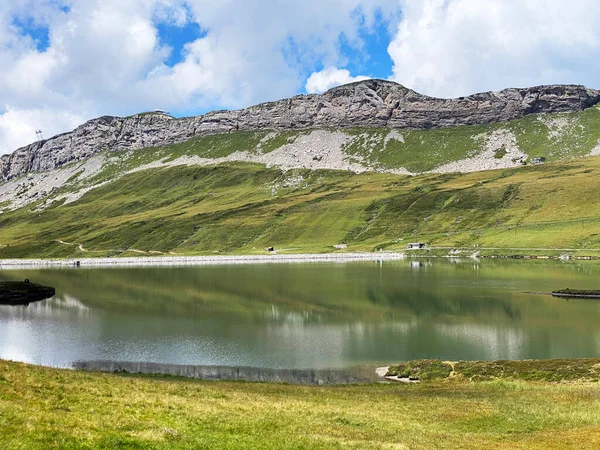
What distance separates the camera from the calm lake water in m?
63.9

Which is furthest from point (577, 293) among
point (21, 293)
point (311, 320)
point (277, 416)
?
point (21, 293)

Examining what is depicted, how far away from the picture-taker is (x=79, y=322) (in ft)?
286

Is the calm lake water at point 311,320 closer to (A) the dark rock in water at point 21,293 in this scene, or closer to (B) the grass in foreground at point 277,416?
(A) the dark rock in water at point 21,293

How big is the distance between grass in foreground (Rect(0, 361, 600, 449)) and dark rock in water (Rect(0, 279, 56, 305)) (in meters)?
98.5

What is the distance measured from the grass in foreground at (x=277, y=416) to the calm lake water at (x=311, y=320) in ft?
76.2

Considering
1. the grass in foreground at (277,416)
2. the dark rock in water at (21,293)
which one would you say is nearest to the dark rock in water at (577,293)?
the grass in foreground at (277,416)

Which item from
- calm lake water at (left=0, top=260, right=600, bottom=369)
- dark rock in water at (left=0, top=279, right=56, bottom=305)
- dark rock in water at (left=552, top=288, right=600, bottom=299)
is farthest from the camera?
dark rock in water at (left=0, top=279, right=56, bottom=305)

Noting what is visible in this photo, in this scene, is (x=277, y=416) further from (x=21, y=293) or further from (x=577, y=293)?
(x=21, y=293)

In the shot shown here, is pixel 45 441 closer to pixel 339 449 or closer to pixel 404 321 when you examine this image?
pixel 339 449

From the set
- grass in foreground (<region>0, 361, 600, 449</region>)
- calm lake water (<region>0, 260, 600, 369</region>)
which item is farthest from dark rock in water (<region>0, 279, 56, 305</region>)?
grass in foreground (<region>0, 361, 600, 449</region>)

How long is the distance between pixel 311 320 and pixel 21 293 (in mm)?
78077

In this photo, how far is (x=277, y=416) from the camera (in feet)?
93.7

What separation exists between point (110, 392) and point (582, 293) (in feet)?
325

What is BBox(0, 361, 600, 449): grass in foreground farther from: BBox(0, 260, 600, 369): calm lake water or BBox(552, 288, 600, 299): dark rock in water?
BBox(552, 288, 600, 299): dark rock in water
